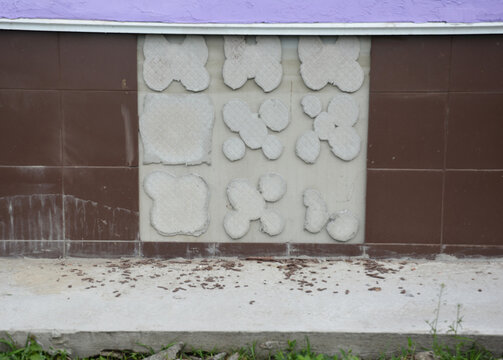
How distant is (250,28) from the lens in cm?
456

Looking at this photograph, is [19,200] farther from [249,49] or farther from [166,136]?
[249,49]

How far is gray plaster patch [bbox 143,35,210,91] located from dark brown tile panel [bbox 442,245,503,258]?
8.90 feet

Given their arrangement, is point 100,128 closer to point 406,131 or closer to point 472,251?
point 406,131

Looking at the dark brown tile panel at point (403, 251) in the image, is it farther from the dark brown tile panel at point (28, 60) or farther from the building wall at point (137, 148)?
the dark brown tile panel at point (28, 60)

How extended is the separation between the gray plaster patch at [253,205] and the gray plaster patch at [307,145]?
298 millimetres

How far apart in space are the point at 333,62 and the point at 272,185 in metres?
1.24

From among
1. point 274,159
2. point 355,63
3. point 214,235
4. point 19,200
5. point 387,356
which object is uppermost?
point 355,63

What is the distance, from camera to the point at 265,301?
3.84 m

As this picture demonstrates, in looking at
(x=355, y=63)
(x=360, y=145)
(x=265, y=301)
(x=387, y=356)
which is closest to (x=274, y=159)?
(x=360, y=145)

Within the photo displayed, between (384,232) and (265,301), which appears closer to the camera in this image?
(265,301)

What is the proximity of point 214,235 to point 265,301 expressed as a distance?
1.22 metres

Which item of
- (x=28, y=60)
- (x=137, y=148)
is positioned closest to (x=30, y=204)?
(x=137, y=148)

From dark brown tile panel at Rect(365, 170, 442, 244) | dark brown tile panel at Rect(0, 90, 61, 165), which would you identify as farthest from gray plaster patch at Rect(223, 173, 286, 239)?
dark brown tile panel at Rect(0, 90, 61, 165)

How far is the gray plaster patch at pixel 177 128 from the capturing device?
4.75 m
